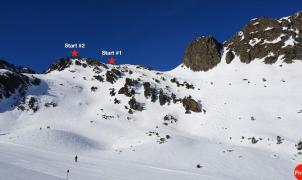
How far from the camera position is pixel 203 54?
95.2 meters

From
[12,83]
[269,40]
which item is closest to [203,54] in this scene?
[269,40]

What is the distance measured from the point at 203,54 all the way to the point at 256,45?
55.6 feet

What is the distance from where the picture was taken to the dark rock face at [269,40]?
82.6 m

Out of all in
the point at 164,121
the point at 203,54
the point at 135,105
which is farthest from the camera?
the point at 203,54

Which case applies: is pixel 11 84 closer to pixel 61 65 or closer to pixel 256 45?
pixel 61 65

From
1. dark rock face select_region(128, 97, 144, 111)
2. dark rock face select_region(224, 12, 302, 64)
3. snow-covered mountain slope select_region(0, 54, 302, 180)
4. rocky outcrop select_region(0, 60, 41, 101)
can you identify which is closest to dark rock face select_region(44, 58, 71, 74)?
snow-covered mountain slope select_region(0, 54, 302, 180)

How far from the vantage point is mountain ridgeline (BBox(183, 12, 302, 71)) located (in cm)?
8326

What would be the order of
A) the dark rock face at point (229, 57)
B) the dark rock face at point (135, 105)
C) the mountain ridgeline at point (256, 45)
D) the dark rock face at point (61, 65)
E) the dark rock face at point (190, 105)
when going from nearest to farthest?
the dark rock face at point (190, 105) < the dark rock face at point (135, 105) < the mountain ridgeline at point (256, 45) < the dark rock face at point (229, 57) < the dark rock face at point (61, 65)

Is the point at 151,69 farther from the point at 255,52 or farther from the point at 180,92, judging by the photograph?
the point at 255,52

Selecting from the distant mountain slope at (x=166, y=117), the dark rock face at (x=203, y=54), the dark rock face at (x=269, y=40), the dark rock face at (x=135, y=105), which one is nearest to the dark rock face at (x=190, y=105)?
the distant mountain slope at (x=166, y=117)

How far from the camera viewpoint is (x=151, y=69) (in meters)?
104

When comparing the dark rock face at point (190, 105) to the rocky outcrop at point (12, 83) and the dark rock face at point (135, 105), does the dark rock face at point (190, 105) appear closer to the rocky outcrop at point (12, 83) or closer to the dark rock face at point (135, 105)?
the dark rock face at point (135, 105)

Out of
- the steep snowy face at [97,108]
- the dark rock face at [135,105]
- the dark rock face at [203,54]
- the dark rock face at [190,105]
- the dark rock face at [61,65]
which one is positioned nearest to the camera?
the steep snowy face at [97,108]

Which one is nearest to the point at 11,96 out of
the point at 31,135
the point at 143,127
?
the point at 31,135
